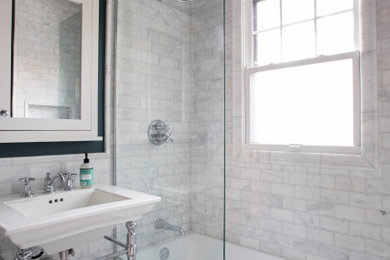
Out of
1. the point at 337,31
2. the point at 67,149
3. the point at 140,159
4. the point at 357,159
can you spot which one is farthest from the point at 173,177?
the point at 337,31

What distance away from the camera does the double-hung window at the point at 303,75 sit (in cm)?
211

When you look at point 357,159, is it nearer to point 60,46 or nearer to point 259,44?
point 259,44

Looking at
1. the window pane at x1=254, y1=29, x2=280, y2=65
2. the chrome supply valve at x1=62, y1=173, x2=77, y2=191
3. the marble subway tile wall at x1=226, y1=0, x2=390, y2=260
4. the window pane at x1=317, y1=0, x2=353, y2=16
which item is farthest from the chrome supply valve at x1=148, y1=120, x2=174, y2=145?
the window pane at x1=317, y1=0, x2=353, y2=16

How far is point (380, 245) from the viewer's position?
1899mm

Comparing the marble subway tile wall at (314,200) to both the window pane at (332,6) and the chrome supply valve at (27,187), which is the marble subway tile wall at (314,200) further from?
the chrome supply valve at (27,187)

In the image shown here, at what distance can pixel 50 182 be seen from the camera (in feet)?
5.68

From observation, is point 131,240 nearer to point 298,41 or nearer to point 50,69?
point 50,69

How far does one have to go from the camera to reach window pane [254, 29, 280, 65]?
8.11ft

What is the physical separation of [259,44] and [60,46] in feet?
5.44

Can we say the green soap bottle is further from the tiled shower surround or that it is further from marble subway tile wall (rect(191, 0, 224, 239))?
marble subway tile wall (rect(191, 0, 224, 239))

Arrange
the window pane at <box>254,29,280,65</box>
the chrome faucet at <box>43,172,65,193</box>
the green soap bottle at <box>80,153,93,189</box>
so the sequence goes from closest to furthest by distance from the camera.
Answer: the chrome faucet at <box>43,172,65,193</box>
the green soap bottle at <box>80,153,93,189</box>
the window pane at <box>254,29,280,65</box>

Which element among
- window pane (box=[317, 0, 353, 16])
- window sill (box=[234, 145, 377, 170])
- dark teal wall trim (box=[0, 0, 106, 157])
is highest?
window pane (box=[317, 0, 353, 16])

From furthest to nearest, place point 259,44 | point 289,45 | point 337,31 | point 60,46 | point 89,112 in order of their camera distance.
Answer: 1. point 259,44
2. point 289,45
3. point 337,31
4. point 89,112
5. point 60,46

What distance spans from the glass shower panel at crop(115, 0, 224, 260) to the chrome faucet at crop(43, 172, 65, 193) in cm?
45
